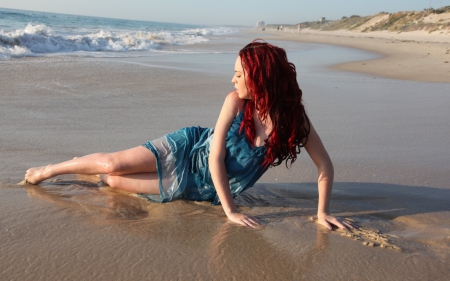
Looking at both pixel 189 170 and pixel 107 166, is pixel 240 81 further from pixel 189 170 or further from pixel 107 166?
pixel 107 166

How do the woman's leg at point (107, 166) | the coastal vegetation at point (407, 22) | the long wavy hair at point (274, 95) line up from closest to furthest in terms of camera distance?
the long wavy hair at point (274, 95)
the woman's leg at point (107, 166)
the coastal vegetation at point (407, 22)

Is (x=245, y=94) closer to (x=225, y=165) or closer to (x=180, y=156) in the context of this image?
(x=225, y=165)

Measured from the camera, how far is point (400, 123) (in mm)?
5453

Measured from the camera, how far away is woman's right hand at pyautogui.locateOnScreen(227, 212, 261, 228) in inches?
99.1

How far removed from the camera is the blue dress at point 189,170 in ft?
9.26

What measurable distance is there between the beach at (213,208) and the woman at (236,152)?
11 centimetres

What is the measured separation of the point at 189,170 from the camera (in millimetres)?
2938

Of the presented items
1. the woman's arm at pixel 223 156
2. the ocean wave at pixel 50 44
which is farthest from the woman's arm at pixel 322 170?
the ocean wave at pixel 50 44

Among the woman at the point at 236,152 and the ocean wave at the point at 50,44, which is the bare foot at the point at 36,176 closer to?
the woman at the point at 236,152

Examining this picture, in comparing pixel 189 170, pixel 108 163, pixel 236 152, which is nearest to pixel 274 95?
pixel 236 152

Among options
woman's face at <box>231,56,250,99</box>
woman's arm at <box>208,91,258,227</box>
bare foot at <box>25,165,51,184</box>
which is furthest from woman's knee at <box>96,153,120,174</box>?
woman's face at <box>231,56,250,99</box>

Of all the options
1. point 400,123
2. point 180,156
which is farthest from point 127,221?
point 400,123

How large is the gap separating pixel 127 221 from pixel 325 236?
3.52ft

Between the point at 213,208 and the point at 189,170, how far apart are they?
0.98ft
